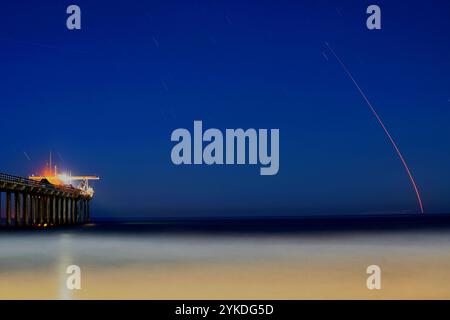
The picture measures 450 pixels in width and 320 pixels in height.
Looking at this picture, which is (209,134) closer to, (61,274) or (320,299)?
(61,274)

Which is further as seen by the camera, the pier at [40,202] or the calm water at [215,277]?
the pier at [40,202]

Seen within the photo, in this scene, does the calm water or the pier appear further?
the pier

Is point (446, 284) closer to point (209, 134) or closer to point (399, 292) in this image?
point (399, 292)

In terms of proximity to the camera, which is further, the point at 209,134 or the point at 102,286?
the point at 209,134

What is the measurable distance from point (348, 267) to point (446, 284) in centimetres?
550

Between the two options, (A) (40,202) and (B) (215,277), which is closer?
(B) (215,277)
